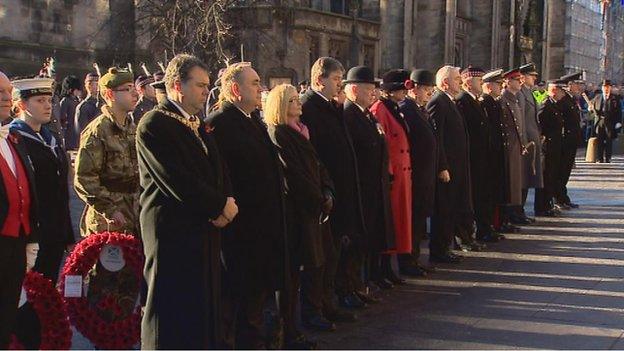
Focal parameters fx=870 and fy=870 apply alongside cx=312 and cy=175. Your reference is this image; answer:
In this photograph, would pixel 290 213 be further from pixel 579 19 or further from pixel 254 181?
pixel 579 19

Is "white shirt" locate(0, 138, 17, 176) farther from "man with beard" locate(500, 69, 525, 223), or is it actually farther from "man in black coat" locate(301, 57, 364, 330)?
"man with beard" locate(500, 69, 525, 223)

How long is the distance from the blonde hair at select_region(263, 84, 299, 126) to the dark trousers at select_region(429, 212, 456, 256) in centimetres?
387

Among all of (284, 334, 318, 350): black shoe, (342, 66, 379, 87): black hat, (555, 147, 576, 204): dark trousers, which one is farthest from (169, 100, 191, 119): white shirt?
(555, 147, 576, 204): dark trousers

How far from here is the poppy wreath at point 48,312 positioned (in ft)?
18.1

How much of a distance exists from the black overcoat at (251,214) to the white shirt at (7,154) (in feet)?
4.39

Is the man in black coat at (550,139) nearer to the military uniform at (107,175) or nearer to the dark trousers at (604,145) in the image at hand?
the military uniform at (107,175)

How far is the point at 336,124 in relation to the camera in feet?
24.1

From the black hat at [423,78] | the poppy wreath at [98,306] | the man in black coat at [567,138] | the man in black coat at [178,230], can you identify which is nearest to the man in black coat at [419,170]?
the black hat at [423,78]

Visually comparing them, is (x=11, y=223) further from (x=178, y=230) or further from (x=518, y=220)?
(x=518, y=220)

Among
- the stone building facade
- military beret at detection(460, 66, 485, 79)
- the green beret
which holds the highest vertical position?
the stone building facade

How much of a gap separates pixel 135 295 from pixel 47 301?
748mm

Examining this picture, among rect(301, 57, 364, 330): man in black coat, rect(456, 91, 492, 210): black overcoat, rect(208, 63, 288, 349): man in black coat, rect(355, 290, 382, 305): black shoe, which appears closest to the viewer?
rect(208, 63, 288, 349): man in black coat

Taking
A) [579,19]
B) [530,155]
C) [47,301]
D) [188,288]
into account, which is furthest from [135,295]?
[579,19]

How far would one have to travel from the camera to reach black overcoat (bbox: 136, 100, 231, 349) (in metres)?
5.04
